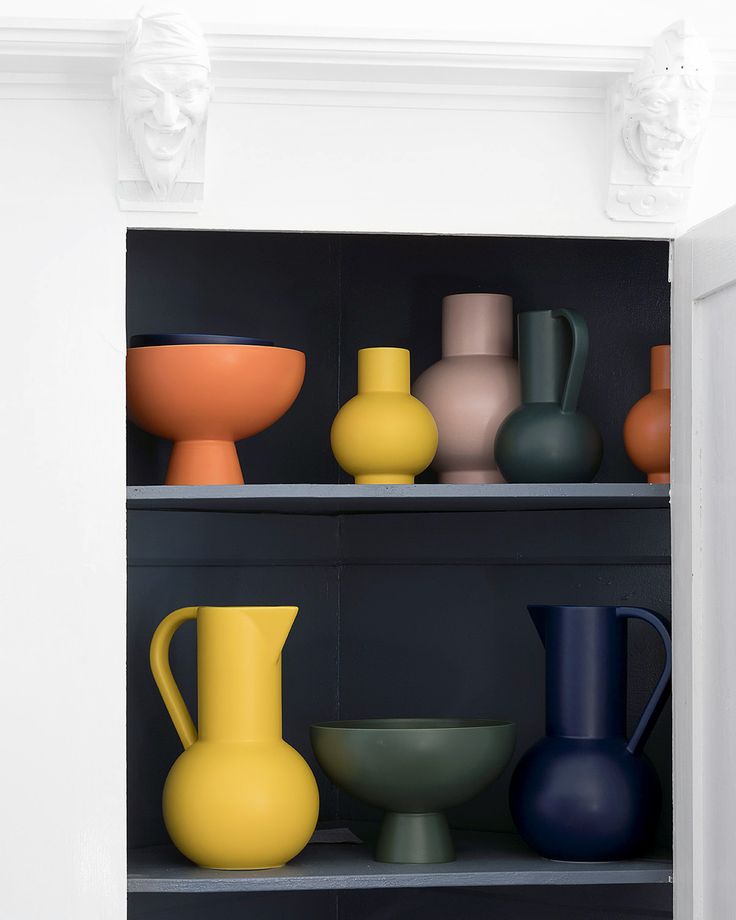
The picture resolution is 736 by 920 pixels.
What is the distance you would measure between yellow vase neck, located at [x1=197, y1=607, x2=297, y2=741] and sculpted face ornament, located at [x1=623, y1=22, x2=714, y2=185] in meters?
0.66

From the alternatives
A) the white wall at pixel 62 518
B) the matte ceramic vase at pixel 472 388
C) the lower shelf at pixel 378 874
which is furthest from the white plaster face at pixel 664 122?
the lower shelf at pixel 378 874

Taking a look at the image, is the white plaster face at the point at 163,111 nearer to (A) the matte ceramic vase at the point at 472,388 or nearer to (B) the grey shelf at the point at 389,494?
(B) the grey shelf at the point at 389,494

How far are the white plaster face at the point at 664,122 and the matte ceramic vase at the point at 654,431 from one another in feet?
0.85

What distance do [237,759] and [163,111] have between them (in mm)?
727

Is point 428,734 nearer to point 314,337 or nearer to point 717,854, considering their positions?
point 717,854

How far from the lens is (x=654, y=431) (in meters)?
1.53

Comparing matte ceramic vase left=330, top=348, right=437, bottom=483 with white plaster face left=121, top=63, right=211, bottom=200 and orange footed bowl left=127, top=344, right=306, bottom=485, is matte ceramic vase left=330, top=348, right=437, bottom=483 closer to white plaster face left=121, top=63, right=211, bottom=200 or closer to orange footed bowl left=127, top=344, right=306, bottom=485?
orange footed bowl left=127, top=344, right=306, bottom=485

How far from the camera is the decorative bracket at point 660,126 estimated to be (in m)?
1.34

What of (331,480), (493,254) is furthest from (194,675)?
(493,254)

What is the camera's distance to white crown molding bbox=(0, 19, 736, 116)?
1.31 m

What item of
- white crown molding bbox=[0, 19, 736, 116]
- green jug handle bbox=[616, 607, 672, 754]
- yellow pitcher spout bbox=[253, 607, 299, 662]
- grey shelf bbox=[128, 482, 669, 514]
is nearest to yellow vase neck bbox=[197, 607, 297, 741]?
yellow pitcher spout bbox=[253, 607, 299, 662]

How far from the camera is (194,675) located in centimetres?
181

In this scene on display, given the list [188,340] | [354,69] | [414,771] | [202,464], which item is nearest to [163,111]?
[354,69]

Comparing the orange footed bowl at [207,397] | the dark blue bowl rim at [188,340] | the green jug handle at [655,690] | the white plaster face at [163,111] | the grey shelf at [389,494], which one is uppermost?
the white plaster face at [163,111]
